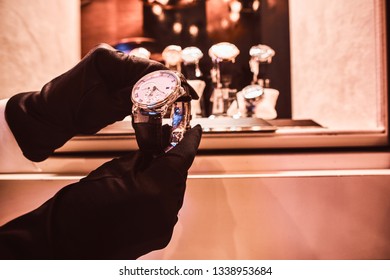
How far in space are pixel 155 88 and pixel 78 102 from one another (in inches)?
5.3

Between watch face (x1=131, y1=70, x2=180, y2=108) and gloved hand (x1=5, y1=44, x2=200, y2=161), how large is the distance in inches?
1.4

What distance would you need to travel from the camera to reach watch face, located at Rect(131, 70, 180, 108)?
358mm

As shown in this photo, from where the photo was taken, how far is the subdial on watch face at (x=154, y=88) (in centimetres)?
36

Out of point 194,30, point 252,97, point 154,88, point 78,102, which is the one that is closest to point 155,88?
point 154,88

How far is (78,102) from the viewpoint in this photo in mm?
429

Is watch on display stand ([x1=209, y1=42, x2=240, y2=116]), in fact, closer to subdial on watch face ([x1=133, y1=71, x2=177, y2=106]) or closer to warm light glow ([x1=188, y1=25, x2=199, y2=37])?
subdial on watch face ([x1=133, y1=71, x2=177, y2=106])

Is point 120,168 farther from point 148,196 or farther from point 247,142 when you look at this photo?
point 247,142

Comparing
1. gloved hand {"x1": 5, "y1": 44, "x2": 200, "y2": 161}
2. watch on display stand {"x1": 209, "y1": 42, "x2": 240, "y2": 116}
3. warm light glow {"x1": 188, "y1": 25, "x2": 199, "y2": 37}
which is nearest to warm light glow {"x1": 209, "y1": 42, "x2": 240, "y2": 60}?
watch on display stand {"x1": 209, "y1": 42, "x2": 240, "y2": 116}

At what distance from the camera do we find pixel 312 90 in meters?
1.04

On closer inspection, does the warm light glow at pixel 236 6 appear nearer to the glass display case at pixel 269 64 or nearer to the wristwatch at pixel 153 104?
the glass display case at pixel 269 64

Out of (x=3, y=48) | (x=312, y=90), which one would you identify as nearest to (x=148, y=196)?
(x=3, y=48)

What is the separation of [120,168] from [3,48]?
0.68 m

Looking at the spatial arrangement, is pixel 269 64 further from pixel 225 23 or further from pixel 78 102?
pixel 78 102

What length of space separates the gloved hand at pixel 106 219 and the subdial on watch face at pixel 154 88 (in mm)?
76
